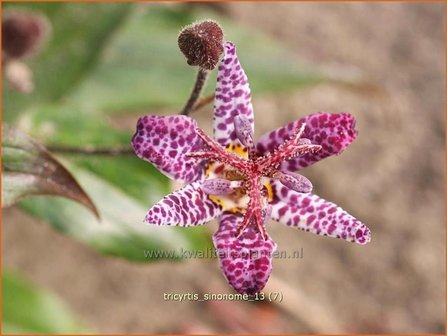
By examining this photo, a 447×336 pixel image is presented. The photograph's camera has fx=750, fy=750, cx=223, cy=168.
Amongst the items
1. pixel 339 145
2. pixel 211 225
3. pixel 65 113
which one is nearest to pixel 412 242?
pixel 211 225

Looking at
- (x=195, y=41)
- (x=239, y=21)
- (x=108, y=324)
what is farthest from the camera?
(x=239, y=21)

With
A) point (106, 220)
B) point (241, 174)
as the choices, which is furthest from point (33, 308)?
point (241, 174)

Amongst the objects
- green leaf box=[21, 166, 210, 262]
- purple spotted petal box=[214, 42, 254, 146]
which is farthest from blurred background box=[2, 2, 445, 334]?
purple spotted petal box=[214, 42, 254, 146]

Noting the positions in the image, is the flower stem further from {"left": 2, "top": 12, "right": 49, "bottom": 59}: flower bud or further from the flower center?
{"left": 2, "top": 12, "right": 49, "bottom": 59}: flower bud

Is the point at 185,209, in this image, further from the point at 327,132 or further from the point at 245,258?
the point at 327,132

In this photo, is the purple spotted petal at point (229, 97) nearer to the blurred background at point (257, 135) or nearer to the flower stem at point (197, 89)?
the flower stem at point (197, 89)

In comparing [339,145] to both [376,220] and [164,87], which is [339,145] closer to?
[164,87]

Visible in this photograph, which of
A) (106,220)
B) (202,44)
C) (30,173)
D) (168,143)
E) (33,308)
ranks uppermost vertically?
(202,44)
